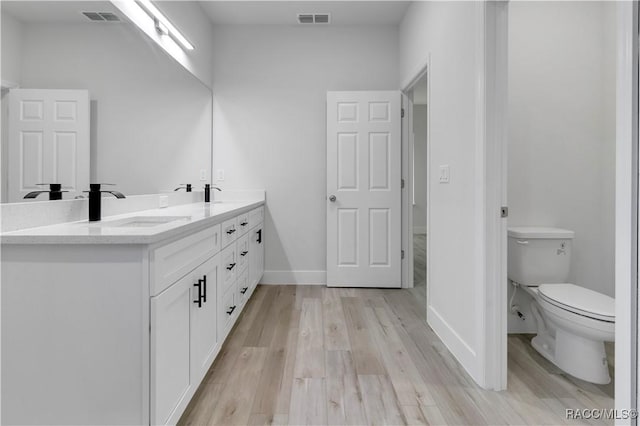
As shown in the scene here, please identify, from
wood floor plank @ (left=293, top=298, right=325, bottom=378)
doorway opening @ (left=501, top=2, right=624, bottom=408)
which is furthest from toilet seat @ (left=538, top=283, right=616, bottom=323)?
wood floor plank @ (left=293, top=298, right=325, bottom=378)

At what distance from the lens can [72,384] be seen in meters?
1.11

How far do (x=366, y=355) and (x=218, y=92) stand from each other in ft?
9.52

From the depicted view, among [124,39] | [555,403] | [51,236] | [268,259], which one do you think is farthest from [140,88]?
[555,403]

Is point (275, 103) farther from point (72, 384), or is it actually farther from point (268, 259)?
point (72, 384)

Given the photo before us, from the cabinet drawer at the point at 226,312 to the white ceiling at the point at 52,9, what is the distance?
1.49 meters

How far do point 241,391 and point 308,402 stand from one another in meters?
0.34

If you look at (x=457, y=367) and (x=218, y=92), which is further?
(x=218, y=92)

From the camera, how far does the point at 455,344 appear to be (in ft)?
6.81

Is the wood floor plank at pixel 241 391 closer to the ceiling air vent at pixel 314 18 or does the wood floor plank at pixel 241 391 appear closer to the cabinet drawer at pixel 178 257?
the cabinet drawer at pixel 178 257

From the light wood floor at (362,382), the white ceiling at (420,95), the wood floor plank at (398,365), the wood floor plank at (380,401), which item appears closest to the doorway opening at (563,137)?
the light wood floor at (362,382)

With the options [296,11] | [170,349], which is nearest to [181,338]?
[170,349]

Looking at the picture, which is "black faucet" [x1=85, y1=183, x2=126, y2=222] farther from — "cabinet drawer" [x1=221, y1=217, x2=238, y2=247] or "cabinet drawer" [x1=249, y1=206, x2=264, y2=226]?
"cabinet drawer" [x1=249, y1=206, x2=264, y2=226]

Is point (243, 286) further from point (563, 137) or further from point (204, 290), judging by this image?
point (563, 137)

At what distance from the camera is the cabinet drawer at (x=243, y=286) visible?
2489 mm
